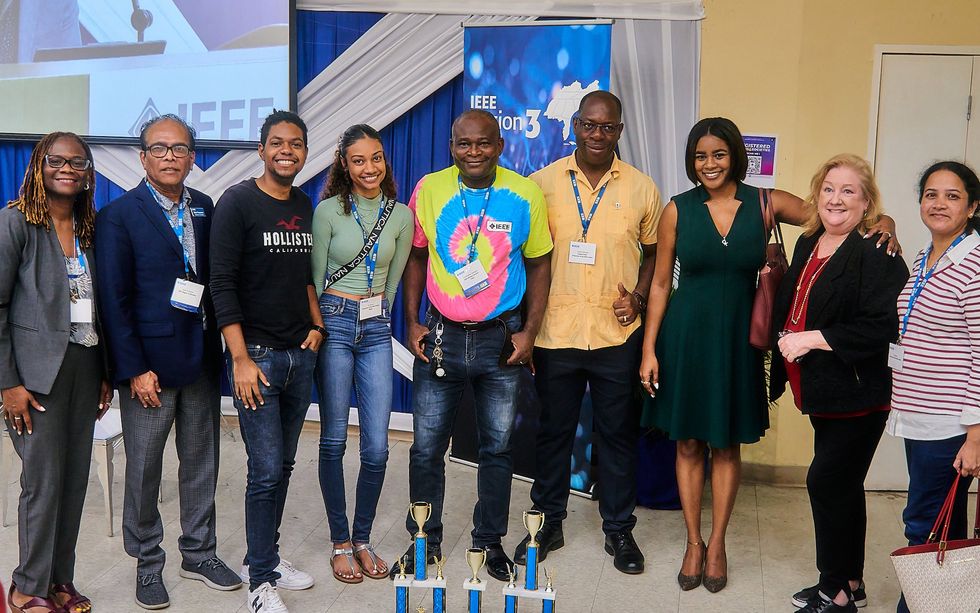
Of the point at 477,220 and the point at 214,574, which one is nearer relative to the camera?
the point at 477,220

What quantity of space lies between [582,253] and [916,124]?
6.28 feet

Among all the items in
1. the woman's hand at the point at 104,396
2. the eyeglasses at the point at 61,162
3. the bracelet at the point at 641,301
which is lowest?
the woman's hand at the point at 104,396

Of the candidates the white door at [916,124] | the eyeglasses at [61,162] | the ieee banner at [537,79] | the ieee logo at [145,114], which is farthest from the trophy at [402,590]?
the ieee logo at [145,114]

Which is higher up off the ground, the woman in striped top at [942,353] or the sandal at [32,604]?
the woman in striped top at [942,353]

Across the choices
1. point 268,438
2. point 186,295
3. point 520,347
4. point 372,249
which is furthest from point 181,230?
point 520,347

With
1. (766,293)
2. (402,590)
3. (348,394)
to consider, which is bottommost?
(402,590)

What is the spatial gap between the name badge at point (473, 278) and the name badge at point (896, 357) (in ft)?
4.04

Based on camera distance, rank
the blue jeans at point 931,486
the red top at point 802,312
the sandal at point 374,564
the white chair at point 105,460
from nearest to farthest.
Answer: the blue jeans at point 931,486, the red top at point 802,312, the sandal at point 374,564, the white chair at point 105,460

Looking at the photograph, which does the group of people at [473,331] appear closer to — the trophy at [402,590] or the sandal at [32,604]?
the sandal at [32,604]

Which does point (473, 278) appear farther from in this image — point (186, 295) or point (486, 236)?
point (186, 295)

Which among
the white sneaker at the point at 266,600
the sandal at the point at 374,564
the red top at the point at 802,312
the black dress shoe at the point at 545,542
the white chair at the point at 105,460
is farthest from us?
the white chair at the point at 105,460

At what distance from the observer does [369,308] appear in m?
3.13

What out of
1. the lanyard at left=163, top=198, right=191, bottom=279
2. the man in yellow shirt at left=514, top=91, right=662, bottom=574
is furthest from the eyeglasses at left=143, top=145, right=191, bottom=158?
the man in yellow shirt at left=514, top=91, right=662, bottom=574

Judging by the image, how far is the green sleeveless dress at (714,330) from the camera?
10.1 ft
